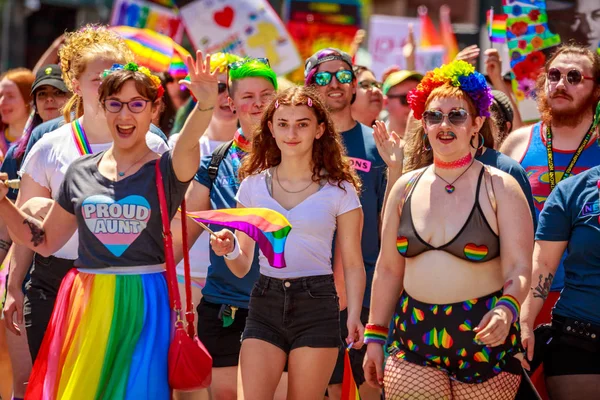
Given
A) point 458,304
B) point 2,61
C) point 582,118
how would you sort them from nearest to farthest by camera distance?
point 458,304, point 582,118, point 2,61

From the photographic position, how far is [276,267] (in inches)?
205

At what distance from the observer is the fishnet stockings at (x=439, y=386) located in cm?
470

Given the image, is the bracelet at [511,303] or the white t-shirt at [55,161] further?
the white t-shirt at [55,161]

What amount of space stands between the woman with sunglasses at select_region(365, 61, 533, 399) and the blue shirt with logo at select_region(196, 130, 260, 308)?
1242mm

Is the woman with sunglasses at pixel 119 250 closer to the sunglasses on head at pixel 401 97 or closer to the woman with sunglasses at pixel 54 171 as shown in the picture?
the woman with sunglasses at pixel 54 171

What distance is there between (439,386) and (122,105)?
197 centimetres

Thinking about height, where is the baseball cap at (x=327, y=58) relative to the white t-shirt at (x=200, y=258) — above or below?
above

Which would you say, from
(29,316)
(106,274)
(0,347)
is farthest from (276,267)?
(0,347)

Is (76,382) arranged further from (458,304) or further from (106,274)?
(458,304)

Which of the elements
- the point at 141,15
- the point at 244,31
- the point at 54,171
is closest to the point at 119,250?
the point at 54,171

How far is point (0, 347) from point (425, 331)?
3.71 m

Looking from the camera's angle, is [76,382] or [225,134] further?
[225,134]

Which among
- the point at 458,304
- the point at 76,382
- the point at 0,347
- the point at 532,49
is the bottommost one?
the point at 0,347

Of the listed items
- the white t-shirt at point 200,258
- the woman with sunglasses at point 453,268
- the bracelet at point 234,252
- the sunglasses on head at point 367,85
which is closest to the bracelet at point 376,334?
the woman with sunglasses at point 453,268
